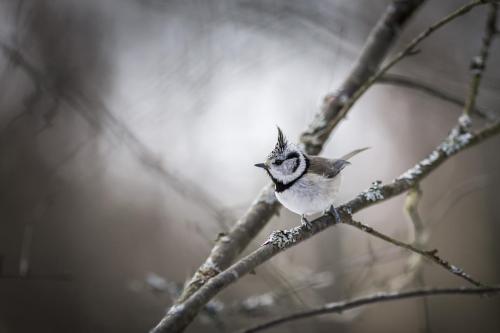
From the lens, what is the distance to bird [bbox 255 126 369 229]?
196 centimetres

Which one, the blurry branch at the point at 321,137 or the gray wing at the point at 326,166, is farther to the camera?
the gray wing at the point at 326,166

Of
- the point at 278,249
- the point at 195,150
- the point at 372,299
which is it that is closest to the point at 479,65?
the point at 372,299

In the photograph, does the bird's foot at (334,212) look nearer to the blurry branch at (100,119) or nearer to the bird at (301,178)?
the bird at (301,178)

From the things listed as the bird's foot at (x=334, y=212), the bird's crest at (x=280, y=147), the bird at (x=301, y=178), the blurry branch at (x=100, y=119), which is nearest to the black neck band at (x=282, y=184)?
the bird at (x=301, y=178)

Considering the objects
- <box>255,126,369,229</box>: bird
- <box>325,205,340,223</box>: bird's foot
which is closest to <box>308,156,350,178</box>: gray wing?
<box>255,126,369,229</box>: bird

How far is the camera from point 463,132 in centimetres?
222

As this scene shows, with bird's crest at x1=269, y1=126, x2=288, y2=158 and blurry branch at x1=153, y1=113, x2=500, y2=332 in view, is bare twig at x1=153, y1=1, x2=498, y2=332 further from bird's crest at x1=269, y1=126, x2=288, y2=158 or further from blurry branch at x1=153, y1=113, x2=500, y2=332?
bird's crest at x1=269, y1=126, x2=288, y2=158

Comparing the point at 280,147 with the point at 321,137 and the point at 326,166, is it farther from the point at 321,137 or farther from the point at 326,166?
the point at 321,137

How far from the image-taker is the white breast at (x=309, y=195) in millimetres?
1955

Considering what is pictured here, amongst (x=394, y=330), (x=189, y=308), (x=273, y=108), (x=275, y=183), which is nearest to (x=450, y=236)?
(x=394, y=330)

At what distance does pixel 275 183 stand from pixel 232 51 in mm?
1830

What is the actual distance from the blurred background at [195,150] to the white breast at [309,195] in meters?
1.10

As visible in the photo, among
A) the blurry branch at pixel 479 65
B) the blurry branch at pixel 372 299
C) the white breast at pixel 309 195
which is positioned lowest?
the blurry branch at pixel 372 299

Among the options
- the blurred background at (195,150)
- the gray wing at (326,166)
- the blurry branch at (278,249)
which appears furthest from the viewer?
the blurred background at (195,150)
